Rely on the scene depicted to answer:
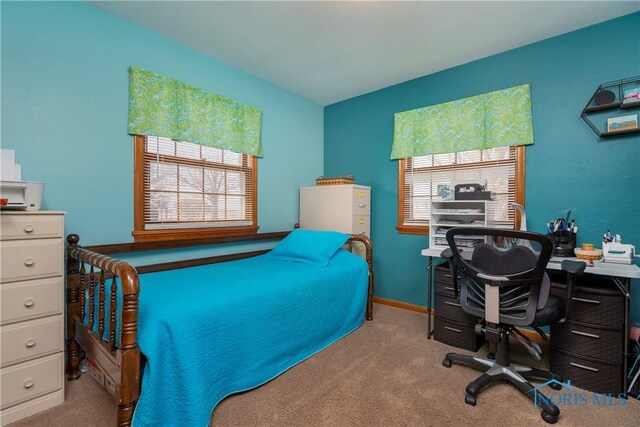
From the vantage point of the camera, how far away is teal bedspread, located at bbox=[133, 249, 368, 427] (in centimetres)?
133

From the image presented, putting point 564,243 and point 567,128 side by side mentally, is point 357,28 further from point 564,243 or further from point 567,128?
point 564,243

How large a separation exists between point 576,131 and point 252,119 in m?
2.82

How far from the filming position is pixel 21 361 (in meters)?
1.46

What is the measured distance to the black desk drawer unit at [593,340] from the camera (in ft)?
5.47

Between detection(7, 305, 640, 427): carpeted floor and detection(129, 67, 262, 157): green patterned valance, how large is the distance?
1810 mm

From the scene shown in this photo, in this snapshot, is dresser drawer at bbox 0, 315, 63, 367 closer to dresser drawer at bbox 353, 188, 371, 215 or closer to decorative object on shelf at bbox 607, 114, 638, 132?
dresser drawer at bbox 353, 188, 371, 215

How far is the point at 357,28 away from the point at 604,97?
6.19ft

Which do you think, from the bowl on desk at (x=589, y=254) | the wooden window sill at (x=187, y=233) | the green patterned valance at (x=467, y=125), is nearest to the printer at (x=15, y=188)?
the wooden window sill at (x=187, y=233)

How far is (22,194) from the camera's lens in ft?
5.02

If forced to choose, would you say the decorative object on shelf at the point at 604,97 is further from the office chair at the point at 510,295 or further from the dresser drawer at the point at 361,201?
the dresser drawer at the point at 361,201

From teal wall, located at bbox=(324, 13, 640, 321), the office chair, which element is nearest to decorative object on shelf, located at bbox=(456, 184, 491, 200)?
teal wall, located at bbox=(324, 13, 640, 321)

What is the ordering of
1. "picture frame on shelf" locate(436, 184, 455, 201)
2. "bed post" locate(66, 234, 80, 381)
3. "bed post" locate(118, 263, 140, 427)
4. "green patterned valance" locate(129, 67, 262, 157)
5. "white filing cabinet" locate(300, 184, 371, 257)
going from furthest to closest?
"white filing cabinet" locate(300, 184, 371, 257)
"picture frame on shelf" locate(436, 184, 455, 201)
"green patterned valance" locate(129, 67, 262, 157)
"bed post" locate(66, 234, 80, 381)
"bed post" locate(118, 263, 140, 427)

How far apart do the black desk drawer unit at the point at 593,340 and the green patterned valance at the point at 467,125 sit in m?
1.31

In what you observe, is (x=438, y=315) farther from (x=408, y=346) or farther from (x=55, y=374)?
(x=55, y=374)
